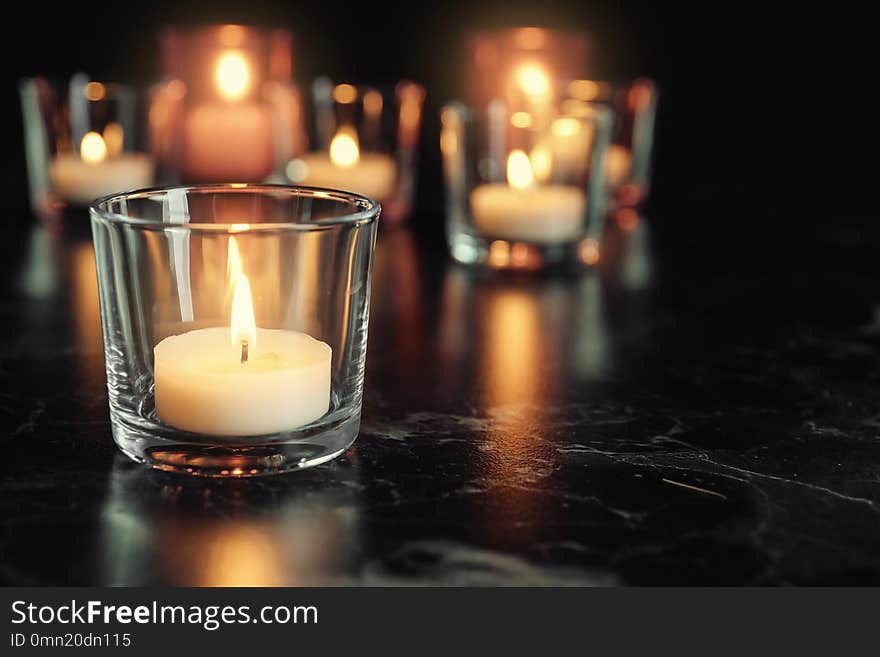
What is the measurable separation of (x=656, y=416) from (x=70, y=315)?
1.75 ft

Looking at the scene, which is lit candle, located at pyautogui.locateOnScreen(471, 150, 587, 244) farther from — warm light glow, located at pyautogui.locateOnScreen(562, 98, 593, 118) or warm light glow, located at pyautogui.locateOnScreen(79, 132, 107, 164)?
warm light glow, located at pyautogui.locateOnScreen(79, 132, 107, 164)

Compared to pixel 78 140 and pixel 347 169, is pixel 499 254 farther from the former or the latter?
pixel 78 140

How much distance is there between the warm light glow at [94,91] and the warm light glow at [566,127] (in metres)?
0.56

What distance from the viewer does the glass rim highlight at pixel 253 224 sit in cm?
70

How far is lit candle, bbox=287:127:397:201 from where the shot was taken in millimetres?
1615

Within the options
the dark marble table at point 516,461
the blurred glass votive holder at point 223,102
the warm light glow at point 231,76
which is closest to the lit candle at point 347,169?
the blurred glass votive holder at point 223,102

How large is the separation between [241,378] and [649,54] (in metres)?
1.69

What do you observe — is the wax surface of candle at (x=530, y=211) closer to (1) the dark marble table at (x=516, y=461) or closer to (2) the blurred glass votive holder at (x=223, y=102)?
(1) the dark marble table at (x=516, y=461)

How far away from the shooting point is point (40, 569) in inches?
24.5

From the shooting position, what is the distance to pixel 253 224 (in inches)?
27.9

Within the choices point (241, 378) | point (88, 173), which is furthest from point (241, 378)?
point (88, 173)

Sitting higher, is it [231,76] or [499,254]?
[231,76]

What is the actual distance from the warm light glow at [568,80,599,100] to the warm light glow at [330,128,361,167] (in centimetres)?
31

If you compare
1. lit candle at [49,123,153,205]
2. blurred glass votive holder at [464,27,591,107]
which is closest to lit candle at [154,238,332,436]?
lit candle at [49,123,153,205]
